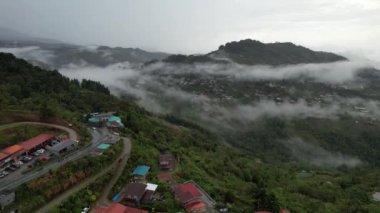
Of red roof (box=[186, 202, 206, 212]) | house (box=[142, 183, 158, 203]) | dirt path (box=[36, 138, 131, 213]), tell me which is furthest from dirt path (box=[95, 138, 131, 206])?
red roof (box=[186, 202, 206, 212])

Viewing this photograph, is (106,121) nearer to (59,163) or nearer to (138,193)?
(59,163)

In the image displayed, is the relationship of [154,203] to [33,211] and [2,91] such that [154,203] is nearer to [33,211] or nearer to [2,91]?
[33,211]

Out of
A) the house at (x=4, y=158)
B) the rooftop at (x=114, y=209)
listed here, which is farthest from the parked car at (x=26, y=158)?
the rooftop at (x=114, y=209)

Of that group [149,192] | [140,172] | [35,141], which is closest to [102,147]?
[140,172]

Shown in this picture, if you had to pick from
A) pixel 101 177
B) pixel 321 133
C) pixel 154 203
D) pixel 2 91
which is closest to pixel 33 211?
pixel 101 177

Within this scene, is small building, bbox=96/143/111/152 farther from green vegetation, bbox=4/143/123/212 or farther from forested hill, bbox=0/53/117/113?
forested hill, bbox=0/53/117/113

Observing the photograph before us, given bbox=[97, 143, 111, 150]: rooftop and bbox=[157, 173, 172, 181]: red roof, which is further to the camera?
bbox=[97, 143, 111, 150]: rooftop
